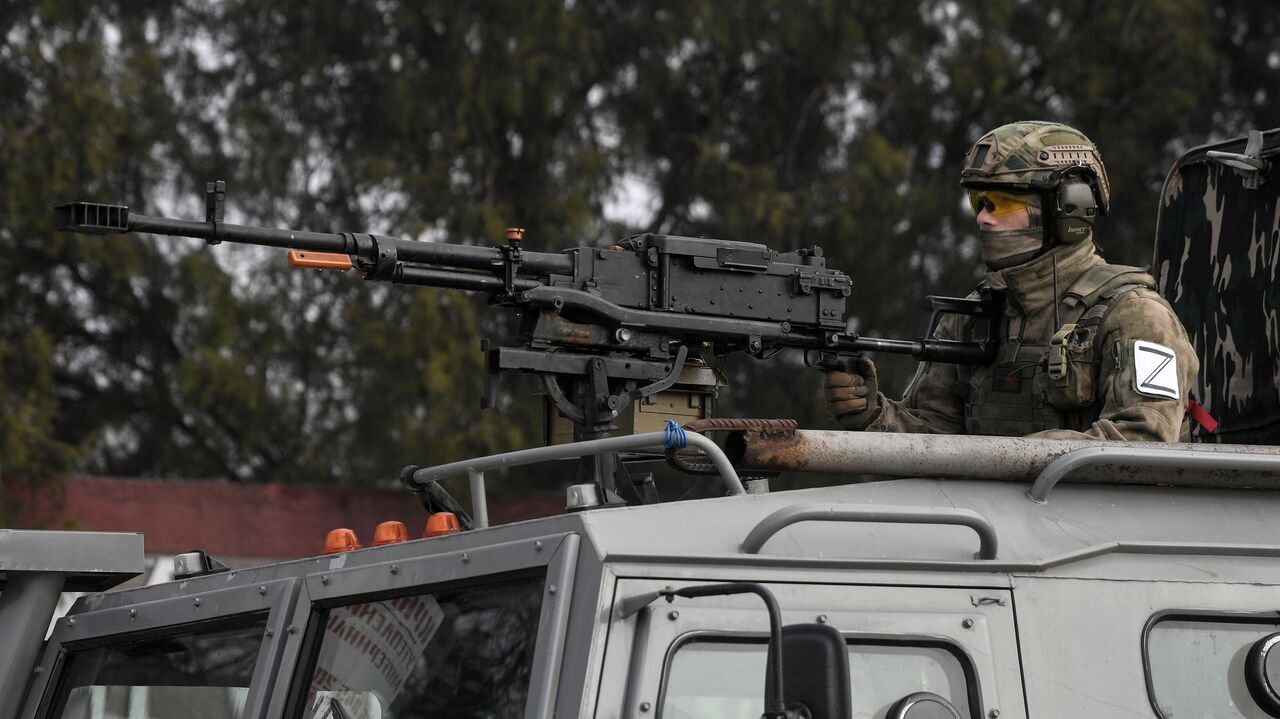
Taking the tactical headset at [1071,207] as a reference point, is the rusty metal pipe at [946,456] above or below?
below

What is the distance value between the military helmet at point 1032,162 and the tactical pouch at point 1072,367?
420 millimetres

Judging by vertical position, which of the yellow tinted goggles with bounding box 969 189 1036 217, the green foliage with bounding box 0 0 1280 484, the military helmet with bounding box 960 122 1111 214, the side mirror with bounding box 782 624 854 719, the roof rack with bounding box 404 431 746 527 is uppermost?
the green foliage with bounding box 0 0 1280 484

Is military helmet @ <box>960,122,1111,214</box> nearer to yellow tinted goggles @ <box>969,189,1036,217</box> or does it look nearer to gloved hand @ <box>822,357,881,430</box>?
yellow tinted goggles @ <box>969,189,1036,217</box>

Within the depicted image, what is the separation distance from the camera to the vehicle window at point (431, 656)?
119 inches

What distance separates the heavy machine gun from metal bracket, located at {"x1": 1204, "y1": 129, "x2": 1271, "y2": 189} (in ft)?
2.90

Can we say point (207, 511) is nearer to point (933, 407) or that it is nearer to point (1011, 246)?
point (933, 407)

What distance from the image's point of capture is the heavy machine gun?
182 inches

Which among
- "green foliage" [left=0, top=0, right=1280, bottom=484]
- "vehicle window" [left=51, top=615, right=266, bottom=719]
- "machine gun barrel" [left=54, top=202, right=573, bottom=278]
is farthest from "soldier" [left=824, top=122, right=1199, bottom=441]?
"green foliage" [left=0, top=0, right=1280, bottom=484]

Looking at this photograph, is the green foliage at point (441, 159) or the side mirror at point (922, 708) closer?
the side mirror at point (922, 708)

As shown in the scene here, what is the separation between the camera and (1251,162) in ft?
16.3

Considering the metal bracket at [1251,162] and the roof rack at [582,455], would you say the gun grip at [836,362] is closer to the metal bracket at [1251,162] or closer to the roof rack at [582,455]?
the metal bracket at [1251,162]

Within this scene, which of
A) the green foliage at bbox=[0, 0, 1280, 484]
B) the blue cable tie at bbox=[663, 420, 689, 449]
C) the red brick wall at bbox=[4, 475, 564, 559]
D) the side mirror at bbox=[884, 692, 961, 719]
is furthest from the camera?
the green foliage at bbox=[0, 0, 1280, 484]

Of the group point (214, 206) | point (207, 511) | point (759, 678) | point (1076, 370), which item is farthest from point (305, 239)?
point (207, 511)

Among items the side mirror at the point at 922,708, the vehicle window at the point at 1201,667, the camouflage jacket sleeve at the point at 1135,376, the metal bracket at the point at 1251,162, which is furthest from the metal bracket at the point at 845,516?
the metal bracket at the point at 1251,162
